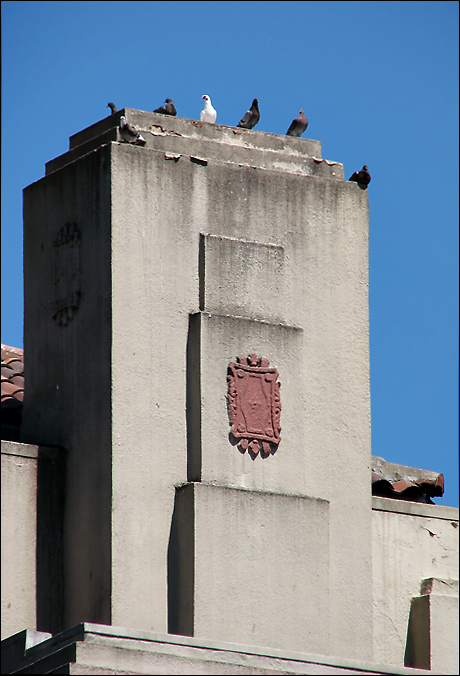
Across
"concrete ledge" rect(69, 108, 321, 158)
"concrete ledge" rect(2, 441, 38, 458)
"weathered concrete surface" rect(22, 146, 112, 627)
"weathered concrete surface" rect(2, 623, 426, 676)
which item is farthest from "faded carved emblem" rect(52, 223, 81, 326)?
"weathered concrete surface" rect(2, 623, 426, 676)

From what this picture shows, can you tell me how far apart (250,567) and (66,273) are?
3.45 metres

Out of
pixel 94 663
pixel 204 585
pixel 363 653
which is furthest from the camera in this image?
pixel 363 653

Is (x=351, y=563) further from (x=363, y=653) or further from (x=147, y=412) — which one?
(x=147, y=412)

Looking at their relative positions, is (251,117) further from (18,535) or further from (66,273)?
(18,535)

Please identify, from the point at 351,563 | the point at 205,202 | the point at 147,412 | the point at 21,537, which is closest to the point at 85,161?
the point at 205,202

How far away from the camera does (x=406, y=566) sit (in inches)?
677

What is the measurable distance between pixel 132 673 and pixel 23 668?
1132 mm

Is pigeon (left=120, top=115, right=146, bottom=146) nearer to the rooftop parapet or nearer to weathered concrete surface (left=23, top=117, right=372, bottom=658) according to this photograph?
the rooftop parapet

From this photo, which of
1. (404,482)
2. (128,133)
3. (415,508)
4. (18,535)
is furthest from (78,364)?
(404,482)

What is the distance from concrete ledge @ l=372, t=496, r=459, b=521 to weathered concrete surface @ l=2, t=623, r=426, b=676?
2.90 m

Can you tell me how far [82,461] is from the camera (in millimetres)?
15906

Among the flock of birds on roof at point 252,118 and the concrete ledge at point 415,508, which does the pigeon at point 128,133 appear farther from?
the concrete ledge at point 415,508

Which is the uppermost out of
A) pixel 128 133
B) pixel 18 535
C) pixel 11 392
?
pixel 128 133

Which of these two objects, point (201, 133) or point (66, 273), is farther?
point (201, 133)
